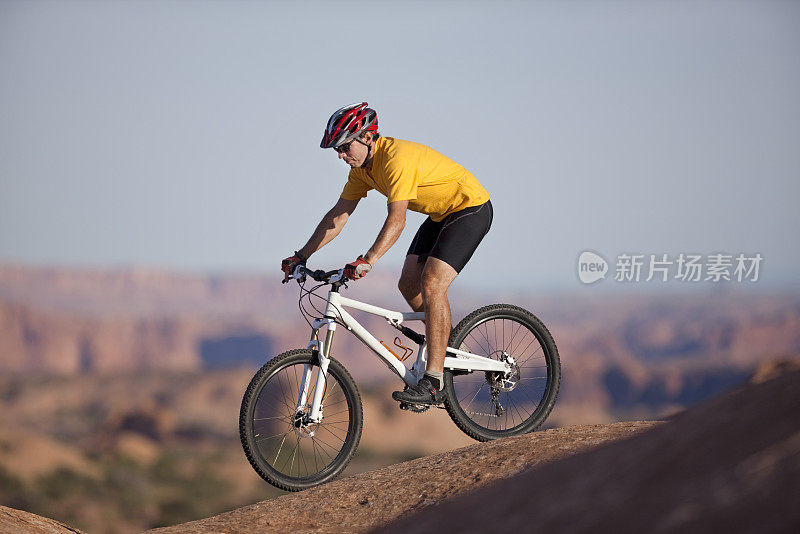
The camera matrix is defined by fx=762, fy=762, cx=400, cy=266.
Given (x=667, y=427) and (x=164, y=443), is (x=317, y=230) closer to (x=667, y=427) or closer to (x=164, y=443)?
(x=667, y=427)

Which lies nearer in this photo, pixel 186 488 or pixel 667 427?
pixel 667 427

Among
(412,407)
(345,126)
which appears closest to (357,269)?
(345,126)

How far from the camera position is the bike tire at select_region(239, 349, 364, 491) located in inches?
242

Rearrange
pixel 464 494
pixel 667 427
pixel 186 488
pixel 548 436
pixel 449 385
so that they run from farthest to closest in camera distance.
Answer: pixel 186 488
pixel 449 385
pixel 548 436
pixel 464 494
pixel 667 427

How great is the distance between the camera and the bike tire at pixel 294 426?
242 inches

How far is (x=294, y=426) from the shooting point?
6.20 metres

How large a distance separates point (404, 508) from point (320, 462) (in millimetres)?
1304

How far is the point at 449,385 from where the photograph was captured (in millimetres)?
6938

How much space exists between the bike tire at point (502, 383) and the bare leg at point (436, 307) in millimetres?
307

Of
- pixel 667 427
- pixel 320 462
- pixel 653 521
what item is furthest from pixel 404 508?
pixel 653 521

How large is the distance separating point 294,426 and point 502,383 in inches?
83.7

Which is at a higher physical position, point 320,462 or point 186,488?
point 320,462

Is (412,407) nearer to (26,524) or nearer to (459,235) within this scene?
(459,235)

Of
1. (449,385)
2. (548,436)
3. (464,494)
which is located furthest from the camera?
(449,385)
